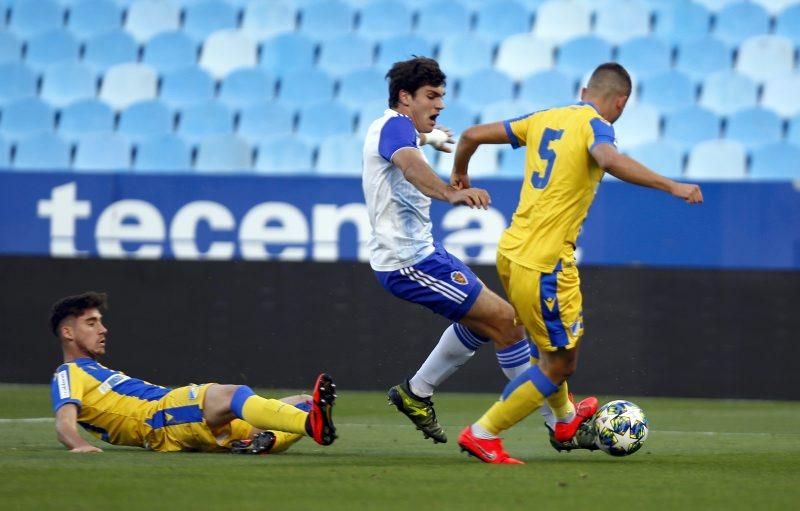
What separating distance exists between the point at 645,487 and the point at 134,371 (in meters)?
6.97

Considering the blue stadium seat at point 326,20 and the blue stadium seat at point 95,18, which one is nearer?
the blue stadium seat at point 326,20

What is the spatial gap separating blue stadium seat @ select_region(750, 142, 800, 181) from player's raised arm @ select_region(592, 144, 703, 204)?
749 centimetres

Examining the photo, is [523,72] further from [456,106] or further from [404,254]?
[404,254]

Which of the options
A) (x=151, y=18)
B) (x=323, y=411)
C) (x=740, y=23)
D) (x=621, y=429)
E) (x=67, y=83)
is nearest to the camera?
(x=323, y=411)

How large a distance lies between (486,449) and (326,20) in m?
9.55

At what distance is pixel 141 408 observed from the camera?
6.41m

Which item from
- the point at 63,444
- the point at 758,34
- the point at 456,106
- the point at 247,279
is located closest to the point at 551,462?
the point at 63,444

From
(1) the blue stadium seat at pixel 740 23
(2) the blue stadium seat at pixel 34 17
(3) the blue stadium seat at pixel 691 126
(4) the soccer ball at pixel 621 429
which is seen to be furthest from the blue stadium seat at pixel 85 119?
(4) the soccer ball at pixel 621 429

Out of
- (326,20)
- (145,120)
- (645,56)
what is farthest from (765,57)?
(145,120)

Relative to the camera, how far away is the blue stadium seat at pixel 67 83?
14422 millimetres

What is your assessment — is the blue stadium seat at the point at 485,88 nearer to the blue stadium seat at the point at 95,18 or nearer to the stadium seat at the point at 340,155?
the stadium seat at the point at 340,155

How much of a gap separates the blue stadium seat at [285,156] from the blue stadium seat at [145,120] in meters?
1.10

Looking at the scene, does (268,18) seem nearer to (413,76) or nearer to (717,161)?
(717,161)

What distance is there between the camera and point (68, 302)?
259 inches
